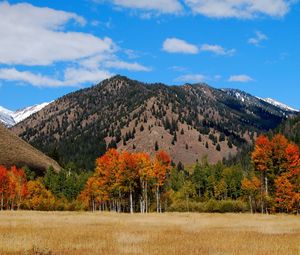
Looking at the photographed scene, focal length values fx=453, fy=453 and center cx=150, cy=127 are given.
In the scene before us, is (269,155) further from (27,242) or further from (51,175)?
(51,175)

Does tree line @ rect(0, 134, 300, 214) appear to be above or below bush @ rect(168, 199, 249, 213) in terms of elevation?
above

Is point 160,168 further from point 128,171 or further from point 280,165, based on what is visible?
point 280,165

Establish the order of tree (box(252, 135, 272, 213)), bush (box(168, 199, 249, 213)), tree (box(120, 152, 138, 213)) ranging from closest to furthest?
tree (box(252, 135, 272, 213)) < tree (box(120, 152, 138, 213)) < bush (box(168, 199, 249, 213))

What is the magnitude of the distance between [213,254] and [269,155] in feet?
178

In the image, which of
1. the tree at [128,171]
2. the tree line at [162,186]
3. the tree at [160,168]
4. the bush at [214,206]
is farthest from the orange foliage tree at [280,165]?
the bush at [214,206]

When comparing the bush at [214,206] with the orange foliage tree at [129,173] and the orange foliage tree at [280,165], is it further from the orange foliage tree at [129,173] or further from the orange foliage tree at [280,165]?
the orange foliage tree at [280,165]

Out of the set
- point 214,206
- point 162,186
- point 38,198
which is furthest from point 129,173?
point 38,198

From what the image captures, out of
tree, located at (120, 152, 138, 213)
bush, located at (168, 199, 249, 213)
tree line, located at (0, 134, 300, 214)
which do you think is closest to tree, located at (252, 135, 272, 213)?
tree line, located at (0, 134, 300, 214)

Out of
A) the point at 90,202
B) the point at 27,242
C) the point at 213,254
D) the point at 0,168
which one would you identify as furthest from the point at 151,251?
the point at 90,202

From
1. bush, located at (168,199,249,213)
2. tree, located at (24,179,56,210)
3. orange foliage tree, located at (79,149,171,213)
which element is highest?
orange foliage tree, located at (79,149,171,213)

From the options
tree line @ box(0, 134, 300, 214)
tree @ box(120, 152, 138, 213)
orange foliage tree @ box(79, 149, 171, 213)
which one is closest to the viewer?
tree line @ box(0, 134, 300, 214)

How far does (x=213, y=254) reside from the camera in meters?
20.8

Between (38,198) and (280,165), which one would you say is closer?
(280,165)

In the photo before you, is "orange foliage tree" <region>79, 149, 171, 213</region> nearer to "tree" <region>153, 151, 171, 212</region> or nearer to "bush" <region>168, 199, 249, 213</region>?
"tree" <region>153, 151, 171, 212</region>
